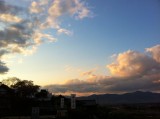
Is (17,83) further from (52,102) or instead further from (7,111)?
(7,111)

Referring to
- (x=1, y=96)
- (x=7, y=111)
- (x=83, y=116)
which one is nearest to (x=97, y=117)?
(x=83, y=116)

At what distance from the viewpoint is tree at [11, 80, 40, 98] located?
101 metres

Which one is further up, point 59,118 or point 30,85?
point 30,85

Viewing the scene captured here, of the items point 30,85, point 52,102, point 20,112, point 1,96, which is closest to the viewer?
point 20,112

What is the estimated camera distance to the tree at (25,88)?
10062cm

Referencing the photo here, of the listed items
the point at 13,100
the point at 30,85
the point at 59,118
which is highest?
the point at 30,85

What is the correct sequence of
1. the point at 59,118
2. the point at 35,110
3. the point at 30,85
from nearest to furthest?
the point at 35,110 < the point at 59,118 < the point at 30,85

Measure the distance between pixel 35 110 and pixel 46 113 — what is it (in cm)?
3018

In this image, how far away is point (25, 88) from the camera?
102812 mm

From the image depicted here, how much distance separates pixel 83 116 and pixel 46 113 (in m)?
16.8

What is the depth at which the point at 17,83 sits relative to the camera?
111 m

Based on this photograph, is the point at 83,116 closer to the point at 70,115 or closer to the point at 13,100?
the point at 70,115

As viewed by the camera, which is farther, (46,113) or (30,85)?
(30,85)

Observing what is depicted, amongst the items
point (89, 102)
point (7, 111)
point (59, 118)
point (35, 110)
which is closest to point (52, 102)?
point (89, 102)
